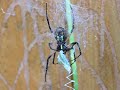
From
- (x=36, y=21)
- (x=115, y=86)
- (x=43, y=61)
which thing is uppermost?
(x=36, y=21)

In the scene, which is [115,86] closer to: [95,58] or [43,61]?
[95,58]

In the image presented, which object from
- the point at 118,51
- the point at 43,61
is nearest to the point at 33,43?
the point at 43,61

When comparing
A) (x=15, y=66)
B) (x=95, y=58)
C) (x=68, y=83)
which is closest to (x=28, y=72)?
(x=15, y=66)

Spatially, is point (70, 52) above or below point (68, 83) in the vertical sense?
above
